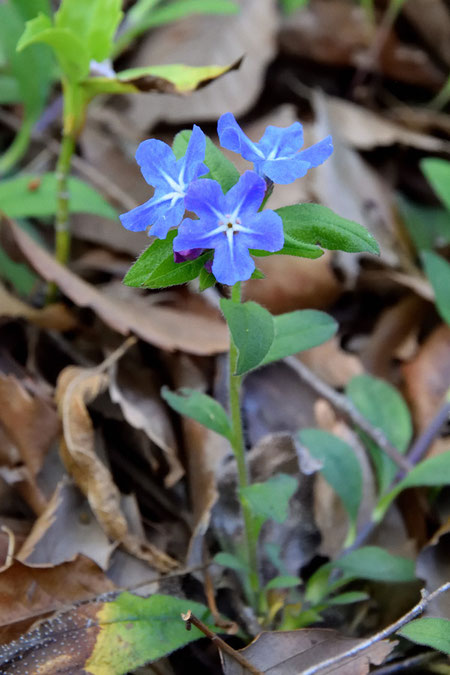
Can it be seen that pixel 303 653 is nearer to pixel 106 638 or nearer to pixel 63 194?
pixel 106 638

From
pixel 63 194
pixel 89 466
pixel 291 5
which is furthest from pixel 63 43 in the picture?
pixel 291 5

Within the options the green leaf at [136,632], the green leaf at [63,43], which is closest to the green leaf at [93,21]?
the green leaf at [63,43]

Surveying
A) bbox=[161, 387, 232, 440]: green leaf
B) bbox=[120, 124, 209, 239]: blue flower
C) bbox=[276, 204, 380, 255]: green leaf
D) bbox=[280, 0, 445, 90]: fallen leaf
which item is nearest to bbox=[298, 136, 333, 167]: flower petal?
bbox=[276, 204, 380, 255]: green leaf

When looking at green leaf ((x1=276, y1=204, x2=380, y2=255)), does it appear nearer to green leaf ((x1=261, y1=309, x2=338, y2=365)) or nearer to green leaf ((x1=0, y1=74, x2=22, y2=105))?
green leaf ((x1=261, y1=309, x2=338, y2=365))

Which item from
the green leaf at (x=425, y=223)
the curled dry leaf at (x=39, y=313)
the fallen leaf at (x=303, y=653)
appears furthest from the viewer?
the green leaf at (x=425, y=223)

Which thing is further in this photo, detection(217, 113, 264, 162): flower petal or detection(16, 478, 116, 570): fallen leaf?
detection(16, 478, 116, 570): fallen leaf

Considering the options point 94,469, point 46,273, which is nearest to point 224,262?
point 94,469

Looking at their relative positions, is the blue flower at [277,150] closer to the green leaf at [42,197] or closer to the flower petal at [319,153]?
the flower petal at [319,153]
